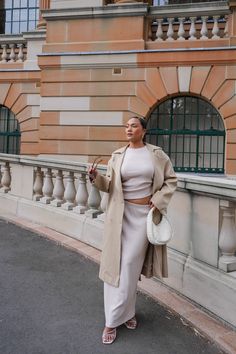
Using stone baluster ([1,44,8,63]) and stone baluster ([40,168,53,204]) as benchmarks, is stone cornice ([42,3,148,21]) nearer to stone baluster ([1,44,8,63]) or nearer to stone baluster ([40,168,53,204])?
stone baluster ([1,44,8,63])

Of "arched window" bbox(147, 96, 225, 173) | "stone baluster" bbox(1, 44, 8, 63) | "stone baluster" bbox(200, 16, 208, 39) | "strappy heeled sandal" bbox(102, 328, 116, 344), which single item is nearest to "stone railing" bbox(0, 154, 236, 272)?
"strappy heeled sandal" bbox(102, 328, 116, 344)

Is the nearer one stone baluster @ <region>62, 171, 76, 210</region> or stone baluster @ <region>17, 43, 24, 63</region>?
stone baluster @ <region>62, 171, 76, 210</region>

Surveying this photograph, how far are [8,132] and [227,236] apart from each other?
14.8m

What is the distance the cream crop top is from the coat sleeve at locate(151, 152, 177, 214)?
0.12 m

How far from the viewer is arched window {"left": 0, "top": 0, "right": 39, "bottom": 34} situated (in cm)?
1875

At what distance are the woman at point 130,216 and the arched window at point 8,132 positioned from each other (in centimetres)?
1433

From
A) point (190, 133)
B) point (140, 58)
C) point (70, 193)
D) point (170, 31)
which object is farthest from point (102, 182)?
point (170, 31)

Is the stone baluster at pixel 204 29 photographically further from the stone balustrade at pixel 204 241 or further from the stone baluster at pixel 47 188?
the stone balustrade at pixel 204 241

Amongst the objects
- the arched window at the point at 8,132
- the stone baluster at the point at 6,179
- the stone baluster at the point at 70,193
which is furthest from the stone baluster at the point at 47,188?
the arched window at the point at 8,132

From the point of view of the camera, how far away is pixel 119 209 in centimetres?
347

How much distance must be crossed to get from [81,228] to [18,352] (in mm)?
3279

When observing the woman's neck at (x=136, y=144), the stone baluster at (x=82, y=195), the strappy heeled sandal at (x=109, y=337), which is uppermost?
the woman's neck at (x=136, y=144)

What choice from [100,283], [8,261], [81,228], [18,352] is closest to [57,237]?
[81,228]

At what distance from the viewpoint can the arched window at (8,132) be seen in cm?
1722
